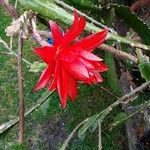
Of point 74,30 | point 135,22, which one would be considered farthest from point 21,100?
point 135,22

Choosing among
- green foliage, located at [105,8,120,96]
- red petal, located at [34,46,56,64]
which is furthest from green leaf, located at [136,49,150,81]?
red petal, located at [34,46,56,64]

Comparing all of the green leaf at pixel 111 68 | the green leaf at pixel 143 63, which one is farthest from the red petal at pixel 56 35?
the green leaf at pixel 111 68

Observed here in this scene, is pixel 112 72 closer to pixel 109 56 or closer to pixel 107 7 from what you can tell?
pixel 109 56

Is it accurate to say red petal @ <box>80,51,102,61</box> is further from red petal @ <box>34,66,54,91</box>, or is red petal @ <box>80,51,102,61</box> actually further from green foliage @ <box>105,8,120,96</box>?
green foliage @ <box>105,8,120,96</box>

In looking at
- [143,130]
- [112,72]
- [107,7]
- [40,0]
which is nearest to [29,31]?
[40,0]

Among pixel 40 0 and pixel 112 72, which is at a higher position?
pixel 40 0

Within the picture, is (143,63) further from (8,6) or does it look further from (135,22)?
(8,6)
